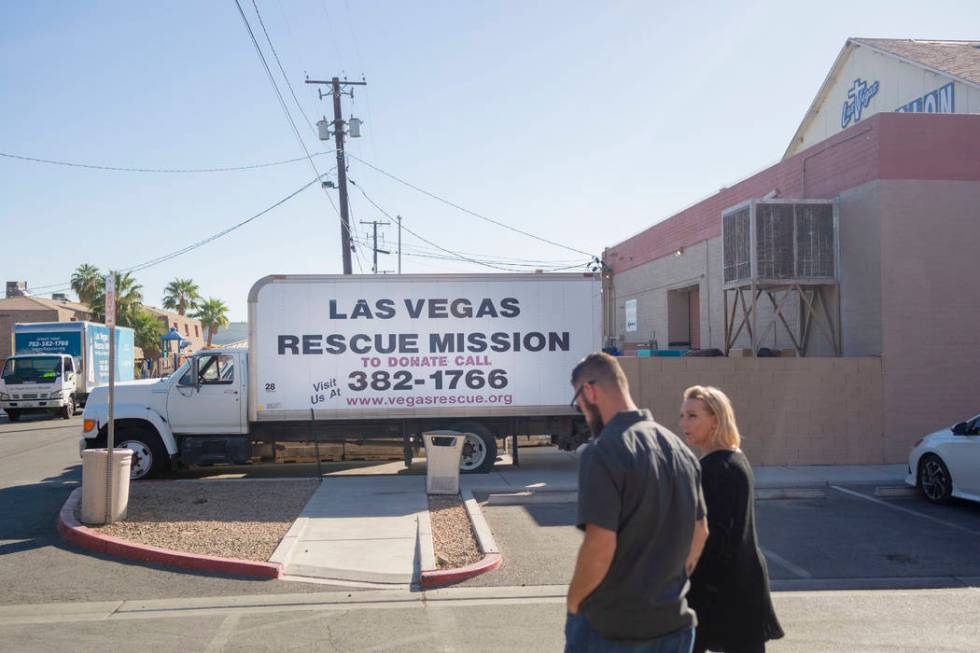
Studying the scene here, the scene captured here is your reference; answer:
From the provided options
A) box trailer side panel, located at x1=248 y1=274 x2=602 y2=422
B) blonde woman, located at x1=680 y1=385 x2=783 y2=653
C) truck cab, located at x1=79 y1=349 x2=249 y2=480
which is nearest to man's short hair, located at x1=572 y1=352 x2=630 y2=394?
blonde woman, located at x1=680 y1=385 x2=783 y2=653

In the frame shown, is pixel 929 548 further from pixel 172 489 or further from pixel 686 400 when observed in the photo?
pixel 172 489

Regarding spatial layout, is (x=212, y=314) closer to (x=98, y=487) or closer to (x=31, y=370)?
(x=31, y=370)

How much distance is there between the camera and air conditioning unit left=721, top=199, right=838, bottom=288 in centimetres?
1595

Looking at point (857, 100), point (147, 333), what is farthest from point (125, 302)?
point (857, 100)

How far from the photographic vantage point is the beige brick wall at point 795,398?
14742 millimetres

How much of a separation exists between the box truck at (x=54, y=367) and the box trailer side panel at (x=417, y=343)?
48.7 feet

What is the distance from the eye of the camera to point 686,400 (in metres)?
4.23

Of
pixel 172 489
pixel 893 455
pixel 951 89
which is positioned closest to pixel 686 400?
pixel 172 489

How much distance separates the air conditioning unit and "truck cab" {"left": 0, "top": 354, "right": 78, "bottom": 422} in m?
22.4

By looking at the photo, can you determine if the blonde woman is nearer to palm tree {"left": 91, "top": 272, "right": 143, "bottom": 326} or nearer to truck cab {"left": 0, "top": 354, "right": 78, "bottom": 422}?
truck cab {"left": 0, "top": 354, "right": 78, "bottom": 422}

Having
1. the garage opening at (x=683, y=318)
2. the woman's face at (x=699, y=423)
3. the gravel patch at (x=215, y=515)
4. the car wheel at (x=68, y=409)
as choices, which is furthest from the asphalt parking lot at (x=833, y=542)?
the car wheel at (x=68, y=409)

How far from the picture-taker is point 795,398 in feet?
48.5

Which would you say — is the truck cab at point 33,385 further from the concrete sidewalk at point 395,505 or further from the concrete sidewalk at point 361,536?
the concrete sidewalk at point 361,536

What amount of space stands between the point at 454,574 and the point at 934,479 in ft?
23.6
